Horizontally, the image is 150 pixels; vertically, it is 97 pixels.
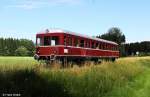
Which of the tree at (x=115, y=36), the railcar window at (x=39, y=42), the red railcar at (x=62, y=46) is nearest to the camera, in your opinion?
the red railcar at (x=62, y=46)

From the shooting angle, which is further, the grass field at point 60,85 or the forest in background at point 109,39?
the forest in background at point 109,39

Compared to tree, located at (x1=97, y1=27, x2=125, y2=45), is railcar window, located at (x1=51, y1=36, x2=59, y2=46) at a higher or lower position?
lower

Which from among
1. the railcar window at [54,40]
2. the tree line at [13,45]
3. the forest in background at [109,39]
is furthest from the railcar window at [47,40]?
the tree line at [13,45]

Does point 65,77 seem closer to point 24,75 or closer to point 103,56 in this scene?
point 24,75

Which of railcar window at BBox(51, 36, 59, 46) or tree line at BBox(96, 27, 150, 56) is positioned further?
tree line at BBox(96, 27, 150, 56)

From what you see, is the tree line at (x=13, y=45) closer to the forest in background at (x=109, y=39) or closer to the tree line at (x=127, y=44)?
the forest in background at (x=109, y=39)

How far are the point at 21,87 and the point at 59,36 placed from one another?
42.7ft

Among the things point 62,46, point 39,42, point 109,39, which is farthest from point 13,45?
point 62,46

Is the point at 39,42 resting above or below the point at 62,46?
above

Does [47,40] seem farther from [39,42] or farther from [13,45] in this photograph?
[13,45]

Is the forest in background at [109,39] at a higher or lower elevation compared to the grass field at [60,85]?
higher

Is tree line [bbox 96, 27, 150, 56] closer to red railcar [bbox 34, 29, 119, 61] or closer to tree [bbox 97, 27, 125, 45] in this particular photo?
tree [bbox 97, 27, 125, 45]

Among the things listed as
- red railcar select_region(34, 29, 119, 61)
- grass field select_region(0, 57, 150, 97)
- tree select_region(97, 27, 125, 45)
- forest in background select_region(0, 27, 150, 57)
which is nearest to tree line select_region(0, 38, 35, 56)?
forest in background select_region(0, 27, 150, 57)

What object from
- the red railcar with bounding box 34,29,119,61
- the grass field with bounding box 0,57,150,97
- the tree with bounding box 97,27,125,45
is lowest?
the grass field with bounding box 0,57,150,97
